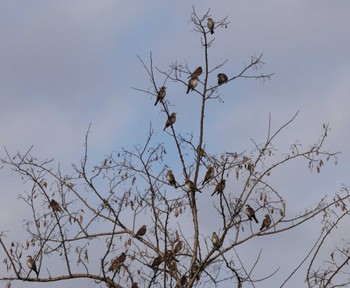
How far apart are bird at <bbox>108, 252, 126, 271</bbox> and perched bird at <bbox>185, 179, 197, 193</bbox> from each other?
125 cm

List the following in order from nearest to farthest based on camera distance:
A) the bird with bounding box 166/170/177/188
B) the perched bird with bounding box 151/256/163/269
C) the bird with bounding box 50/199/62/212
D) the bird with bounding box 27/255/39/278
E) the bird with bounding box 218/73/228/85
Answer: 1. the bird with bounding box 27/255/39/278
2. the perched bird with bounding box 151/256/163/269
3. the bird with bounding box 50/199/62/212
4. the bird with bounding box 166/170/177/188
5. the bird with bounding box 218/73/228/85

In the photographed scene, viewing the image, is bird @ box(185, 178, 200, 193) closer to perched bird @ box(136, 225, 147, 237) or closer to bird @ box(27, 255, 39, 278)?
perched bird @ box(136, 225, 147, 237)

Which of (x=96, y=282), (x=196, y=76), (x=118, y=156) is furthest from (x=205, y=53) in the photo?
(x=96, y=282)

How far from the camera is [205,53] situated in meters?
12.1

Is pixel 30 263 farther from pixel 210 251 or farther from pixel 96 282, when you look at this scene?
pixel 210 251

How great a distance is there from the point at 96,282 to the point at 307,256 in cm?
276

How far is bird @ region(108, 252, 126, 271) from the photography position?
1091cm

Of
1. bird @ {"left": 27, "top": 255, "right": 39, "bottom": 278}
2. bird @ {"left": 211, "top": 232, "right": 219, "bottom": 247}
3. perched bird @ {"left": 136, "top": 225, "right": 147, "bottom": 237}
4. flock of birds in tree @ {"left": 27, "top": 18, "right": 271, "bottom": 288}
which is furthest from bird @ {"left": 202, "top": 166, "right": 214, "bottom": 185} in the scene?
bird @ {"left": 27, "top": 255, "right": 39, "bottom": 278}

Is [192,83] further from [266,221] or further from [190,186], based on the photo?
[266,221]

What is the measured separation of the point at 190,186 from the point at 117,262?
1.44m

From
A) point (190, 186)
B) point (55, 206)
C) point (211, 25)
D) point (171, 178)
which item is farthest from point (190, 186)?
point (211, 25)

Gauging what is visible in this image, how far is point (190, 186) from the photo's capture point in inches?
453

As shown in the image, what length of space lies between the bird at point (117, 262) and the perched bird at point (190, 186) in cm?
125

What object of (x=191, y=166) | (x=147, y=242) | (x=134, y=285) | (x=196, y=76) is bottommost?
(x=134, y=285)
